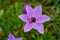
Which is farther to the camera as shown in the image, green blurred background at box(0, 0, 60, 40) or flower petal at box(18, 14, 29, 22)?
green blurred background at box(0, 0, 60, 40)

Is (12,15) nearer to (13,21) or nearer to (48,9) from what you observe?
(13,21)

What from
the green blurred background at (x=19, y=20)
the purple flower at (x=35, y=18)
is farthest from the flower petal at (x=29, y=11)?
the green blurred background at (x=19, y=20)

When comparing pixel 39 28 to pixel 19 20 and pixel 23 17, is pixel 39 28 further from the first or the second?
pixel 19 20

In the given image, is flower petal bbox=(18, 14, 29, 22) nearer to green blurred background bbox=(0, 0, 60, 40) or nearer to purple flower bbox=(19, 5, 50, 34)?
purple flower bbox=(19, 5, 50, 34)

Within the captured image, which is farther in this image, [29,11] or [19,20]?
[19,20]

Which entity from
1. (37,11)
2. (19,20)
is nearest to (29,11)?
(37,11)

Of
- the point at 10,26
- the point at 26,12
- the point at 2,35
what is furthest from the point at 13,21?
the point at 26,12

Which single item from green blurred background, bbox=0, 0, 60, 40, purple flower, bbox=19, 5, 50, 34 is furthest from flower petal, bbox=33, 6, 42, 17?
green blurred background, bbox=0, 0, 60, 40

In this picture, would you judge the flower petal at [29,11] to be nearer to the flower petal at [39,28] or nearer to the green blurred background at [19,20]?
the flower petal at [39,28]
